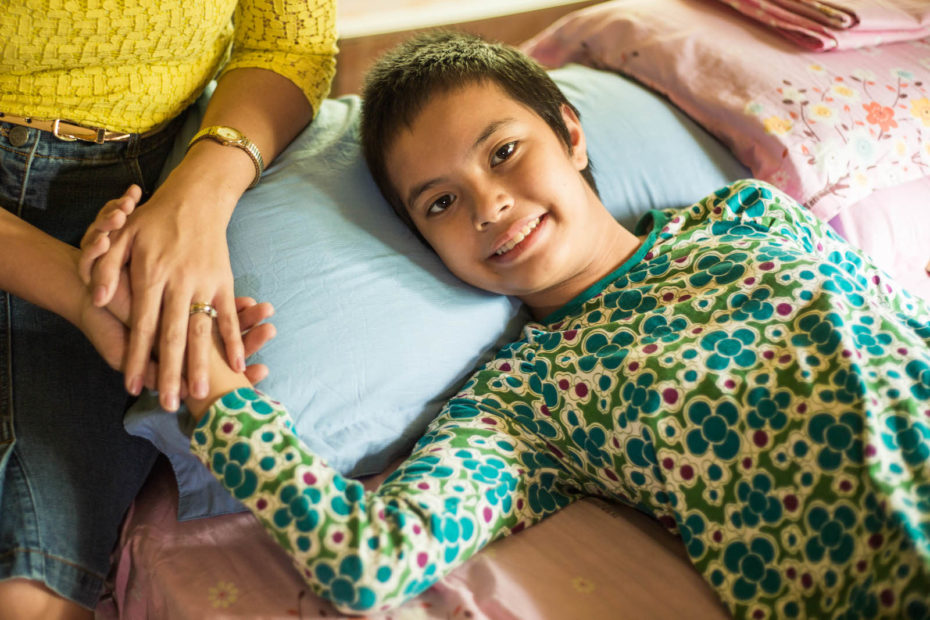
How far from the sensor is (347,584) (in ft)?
2.47

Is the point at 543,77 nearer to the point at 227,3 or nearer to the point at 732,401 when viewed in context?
the point at 227,3

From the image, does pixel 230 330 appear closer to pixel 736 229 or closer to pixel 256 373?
pixel 256 373

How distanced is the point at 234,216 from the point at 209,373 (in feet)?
0.92

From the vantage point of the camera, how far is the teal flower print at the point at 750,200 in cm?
118

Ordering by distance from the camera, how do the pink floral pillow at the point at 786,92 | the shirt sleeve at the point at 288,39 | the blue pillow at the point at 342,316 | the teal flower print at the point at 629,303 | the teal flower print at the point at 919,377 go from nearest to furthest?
the teal flower print at the point at 919,377 < the blue pillow at the point at 342,316 < the teal flower print at the point at 629,303 < the shirt sleeve at the point at 288,39 < the pink floral pillow at the point at 786,92

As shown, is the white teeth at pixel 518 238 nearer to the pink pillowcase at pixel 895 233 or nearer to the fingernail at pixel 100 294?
the fingernail at pixel 100 294

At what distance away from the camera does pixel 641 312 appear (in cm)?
102

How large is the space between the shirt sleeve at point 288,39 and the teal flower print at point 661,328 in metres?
0.62

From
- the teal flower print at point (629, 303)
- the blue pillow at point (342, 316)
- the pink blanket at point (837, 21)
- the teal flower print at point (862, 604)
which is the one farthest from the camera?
the pink blanket at point (837, 21)

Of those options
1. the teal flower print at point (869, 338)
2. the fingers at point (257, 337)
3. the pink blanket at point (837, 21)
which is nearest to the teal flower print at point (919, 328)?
the teal flower print at point (869, 338)

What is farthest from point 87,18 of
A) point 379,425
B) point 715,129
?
point 715,129

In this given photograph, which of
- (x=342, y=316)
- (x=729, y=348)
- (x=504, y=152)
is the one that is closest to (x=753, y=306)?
(x=729, y=348)

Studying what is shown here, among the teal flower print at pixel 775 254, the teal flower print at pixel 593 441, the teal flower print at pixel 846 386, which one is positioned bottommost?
the teal flower print at pixel 593 441

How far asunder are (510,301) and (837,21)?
0.88 m
